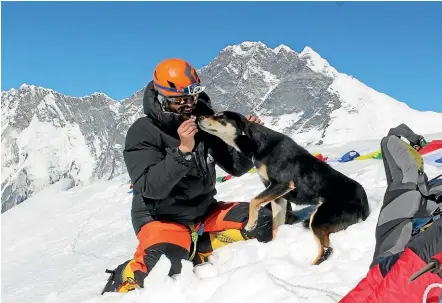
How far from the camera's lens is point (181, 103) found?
5.23 m

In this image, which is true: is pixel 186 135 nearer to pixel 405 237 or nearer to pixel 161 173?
pixel 161 173

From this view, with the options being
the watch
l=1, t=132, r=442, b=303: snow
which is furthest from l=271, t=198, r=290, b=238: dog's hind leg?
the watch

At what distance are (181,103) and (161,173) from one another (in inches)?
33.9

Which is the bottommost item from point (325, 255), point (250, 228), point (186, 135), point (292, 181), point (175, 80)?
point (325, 255)

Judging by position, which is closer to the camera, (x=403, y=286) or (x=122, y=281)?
(x=403, y=286)

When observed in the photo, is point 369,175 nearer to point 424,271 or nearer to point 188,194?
point 188,194

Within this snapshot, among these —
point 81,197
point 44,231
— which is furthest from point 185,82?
point 81,197

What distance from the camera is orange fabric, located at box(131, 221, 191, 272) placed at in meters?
5.05

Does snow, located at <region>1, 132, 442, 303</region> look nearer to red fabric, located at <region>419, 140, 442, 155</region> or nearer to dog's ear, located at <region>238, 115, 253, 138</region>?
red fabric, located at <region>419, 140, 442, 155</region>

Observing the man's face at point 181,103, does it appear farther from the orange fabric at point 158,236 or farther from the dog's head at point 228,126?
the orange fabric at point 158,236

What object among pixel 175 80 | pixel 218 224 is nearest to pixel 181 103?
pixel 175 80

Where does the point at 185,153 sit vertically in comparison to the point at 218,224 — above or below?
above

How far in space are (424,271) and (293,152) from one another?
9.27 feet

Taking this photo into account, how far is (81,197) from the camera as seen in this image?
570 inches
